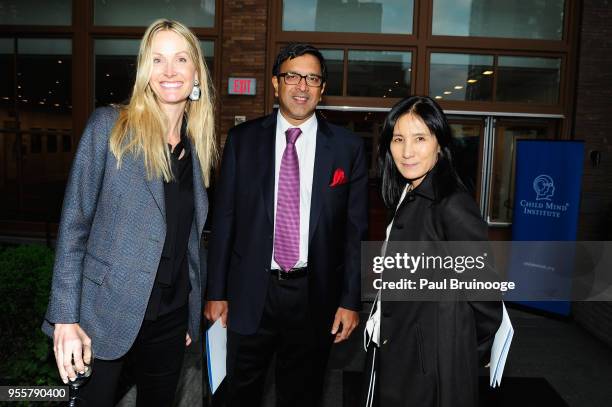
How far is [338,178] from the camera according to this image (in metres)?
2.52

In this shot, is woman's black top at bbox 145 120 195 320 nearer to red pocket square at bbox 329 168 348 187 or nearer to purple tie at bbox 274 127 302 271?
purple tie at bbox 274 127 302 271

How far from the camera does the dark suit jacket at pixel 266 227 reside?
2.48m

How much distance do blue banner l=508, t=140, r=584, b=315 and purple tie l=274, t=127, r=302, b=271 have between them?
14.4 ft

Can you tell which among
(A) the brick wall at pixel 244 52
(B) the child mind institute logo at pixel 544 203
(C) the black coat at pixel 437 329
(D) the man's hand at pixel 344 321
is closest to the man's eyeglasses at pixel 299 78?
(C) the black coat at pixel 437 329

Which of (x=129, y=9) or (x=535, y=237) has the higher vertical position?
(x=129, y=9)

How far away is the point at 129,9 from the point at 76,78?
50.4 inches

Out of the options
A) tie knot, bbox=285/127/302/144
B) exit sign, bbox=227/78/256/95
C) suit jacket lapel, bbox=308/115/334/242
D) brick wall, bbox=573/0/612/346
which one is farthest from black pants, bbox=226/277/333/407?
brick wall, bbox=573/0/612/346

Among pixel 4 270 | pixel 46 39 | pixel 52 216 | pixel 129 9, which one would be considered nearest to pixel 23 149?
pixel 52 216

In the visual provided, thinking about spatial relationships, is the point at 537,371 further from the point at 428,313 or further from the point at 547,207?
the point at 428,313

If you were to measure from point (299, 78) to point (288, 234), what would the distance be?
803 mm

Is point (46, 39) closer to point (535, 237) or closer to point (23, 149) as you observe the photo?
point (23, 149)

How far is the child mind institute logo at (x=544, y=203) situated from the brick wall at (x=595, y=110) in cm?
100

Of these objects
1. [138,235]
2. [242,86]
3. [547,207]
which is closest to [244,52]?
[242,86]

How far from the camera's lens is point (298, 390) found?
2674 mm
